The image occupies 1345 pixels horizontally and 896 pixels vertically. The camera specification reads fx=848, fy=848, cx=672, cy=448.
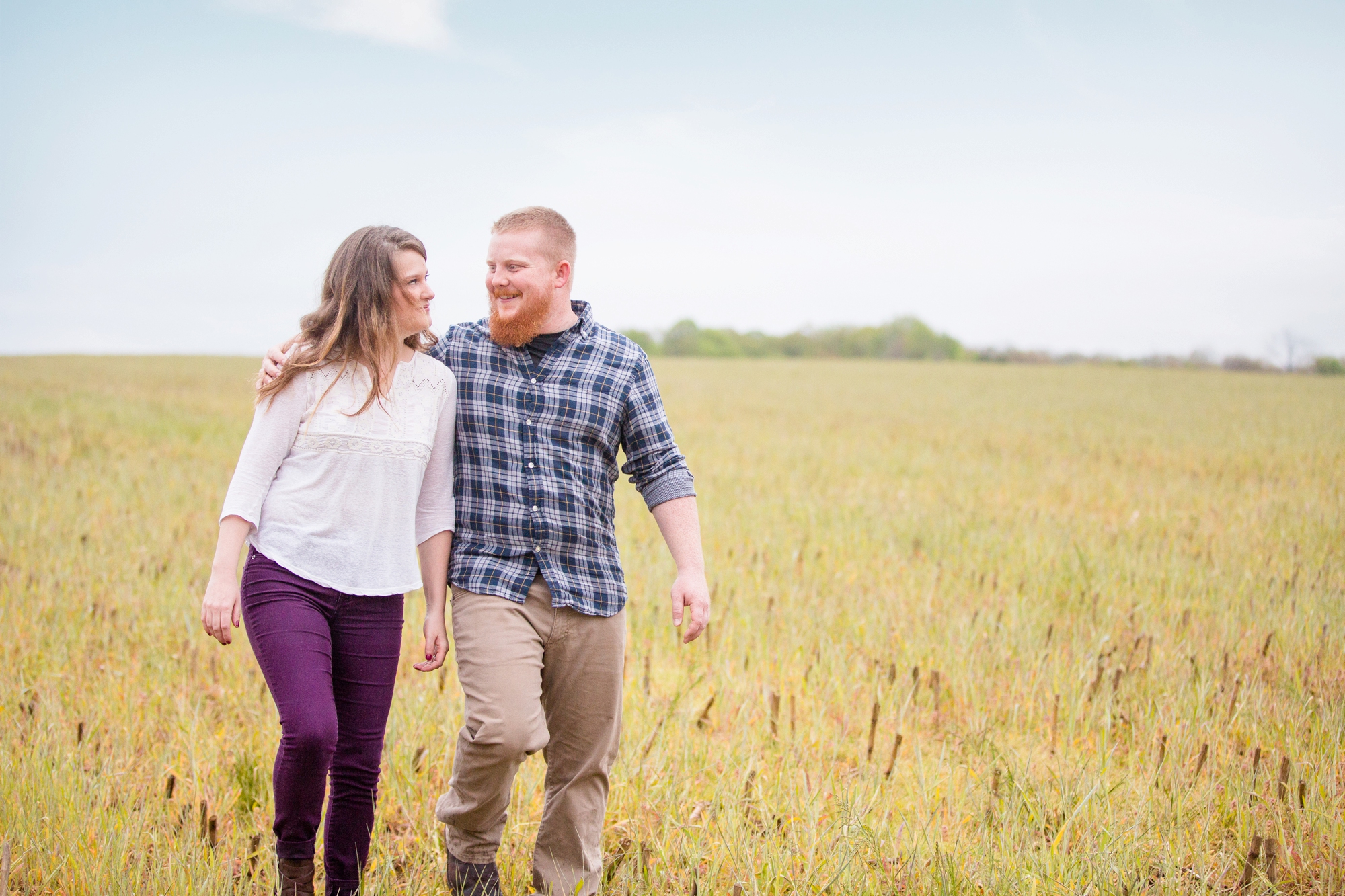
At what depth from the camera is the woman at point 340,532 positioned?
7.50ft

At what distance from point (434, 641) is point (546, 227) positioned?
135 cm

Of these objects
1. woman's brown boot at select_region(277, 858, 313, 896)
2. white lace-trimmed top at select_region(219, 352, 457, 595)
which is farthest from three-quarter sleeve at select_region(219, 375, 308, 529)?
A: woman's brown boot at select_region(277, 858, 313, 896)

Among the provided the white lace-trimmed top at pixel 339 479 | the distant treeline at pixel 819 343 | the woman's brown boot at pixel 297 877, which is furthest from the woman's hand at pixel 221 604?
the distant treeline at pixel 819 343

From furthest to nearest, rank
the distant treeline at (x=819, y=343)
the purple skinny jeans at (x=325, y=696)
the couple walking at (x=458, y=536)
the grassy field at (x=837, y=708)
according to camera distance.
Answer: the distant treeline at (x=819, y=343), the grassy field at (x=837, y=708), the couple walking at (x=458, y=536), the purple skinny jeans at (x=325, y=696)

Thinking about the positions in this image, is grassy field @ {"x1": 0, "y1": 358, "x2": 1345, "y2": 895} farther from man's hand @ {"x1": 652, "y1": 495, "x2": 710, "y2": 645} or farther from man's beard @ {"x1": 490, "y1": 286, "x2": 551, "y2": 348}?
man's beard @ {"x1": 490, "y1": 286, "x2": 551, "y2": 348}

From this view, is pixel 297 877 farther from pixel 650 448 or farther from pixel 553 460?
pixel 650 448

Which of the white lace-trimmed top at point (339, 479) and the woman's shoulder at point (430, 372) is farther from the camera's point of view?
the woman's shoulder at point (430, 372)

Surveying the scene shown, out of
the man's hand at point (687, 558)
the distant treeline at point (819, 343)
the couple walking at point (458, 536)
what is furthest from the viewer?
the distant treeline at point (819, 343)

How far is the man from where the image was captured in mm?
2494

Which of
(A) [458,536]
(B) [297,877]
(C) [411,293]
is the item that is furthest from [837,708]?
(C) [411,293]

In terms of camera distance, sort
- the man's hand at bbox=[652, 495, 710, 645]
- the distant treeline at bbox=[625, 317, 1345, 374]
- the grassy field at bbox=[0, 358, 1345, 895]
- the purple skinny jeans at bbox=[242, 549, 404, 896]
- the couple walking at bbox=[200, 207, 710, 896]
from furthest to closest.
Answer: the distant treeline at bbox=[625, 317, 1345, 374] < the grassy field at bbox=[0, 358, 1345, 895] < the man's hand at bbox=[652, 495, 710, 645] < the couple walking at bbox=[200, 207, 710, 896] < the purple skinny jeans at bbox=[242, 549, 404, 896]

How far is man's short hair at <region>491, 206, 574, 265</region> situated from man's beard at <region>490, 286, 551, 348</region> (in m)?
0.16

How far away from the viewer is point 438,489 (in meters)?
2.70

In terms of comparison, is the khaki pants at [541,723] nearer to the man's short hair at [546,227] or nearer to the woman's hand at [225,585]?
the woman's hand at [225,585]
